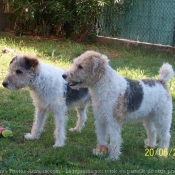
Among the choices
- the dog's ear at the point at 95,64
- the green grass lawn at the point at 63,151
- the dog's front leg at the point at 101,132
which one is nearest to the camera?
the green grass lawn at the point at 63,151

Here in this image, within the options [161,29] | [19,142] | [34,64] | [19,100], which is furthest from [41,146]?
[161,29]

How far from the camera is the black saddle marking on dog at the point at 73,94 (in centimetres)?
519

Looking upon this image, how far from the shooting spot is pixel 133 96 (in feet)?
15.1

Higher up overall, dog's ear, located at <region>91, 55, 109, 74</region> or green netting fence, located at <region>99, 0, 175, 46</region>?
green netting fence, located at <region>99, 0, 175, 46</region>

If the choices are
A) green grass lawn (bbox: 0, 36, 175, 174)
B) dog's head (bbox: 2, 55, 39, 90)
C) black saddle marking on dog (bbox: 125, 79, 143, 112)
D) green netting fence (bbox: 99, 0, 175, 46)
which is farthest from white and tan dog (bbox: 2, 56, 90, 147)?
green netting fence (bbox: 99, 0, 175, 46)

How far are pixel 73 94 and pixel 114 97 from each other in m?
1.00

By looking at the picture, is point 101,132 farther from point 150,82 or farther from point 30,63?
point 30,63

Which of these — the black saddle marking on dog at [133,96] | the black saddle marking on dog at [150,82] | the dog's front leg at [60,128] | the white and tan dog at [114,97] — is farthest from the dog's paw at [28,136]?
the black saddle marking on dog at [150,82]

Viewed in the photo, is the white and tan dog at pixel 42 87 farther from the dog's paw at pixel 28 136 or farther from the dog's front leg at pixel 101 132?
the dog's front leg at pixel 101 132

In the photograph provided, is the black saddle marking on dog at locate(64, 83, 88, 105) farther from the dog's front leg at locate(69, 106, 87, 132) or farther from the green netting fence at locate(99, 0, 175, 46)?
the green netting fence at locate(99, 0, 175, 46)

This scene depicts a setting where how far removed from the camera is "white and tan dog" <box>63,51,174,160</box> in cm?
441

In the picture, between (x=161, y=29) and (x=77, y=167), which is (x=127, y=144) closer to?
(x=77, y=167)

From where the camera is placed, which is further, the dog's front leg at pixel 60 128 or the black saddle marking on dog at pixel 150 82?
the dog's front leg at pixel 60 128

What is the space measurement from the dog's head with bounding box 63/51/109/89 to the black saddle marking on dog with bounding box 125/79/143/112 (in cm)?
46
